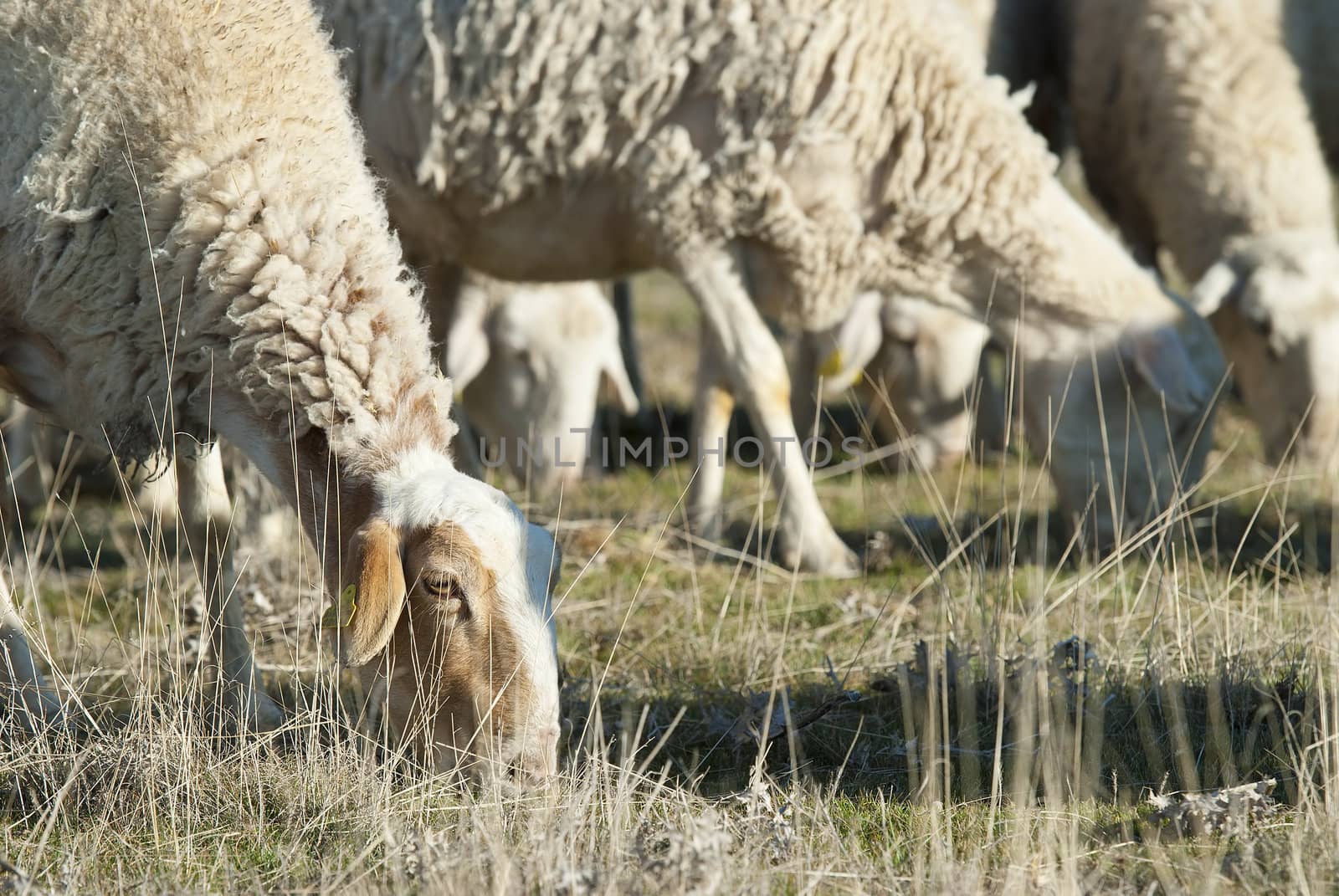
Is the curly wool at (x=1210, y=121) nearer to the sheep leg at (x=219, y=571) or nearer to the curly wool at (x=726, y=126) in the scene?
the curly wool at (x=726, y=126)

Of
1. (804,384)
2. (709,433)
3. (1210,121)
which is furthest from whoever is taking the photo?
(804,384)

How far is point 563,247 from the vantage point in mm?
5055

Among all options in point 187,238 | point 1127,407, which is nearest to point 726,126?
point 1127,407

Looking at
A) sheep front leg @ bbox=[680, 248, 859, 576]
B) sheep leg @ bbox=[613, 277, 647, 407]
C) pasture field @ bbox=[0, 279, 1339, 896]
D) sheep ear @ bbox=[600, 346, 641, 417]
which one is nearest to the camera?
pasture field @ bbox=[0, 279, 1339, 896]

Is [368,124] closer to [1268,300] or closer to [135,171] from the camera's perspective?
[135,171]

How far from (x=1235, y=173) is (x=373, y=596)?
528 cm

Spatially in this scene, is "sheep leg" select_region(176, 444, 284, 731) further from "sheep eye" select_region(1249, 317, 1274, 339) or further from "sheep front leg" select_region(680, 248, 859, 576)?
"sheep eye" select_region(1249, 317, 1274, 339)

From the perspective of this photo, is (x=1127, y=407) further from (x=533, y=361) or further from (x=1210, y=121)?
(x=533, y=361)

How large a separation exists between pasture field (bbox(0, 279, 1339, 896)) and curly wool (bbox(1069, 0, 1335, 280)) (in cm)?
273

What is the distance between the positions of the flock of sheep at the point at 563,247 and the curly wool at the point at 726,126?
13 millimetres

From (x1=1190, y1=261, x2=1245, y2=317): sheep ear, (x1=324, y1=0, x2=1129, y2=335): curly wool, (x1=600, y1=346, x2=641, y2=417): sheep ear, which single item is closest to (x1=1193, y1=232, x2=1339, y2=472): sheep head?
(x1=1190, y1=261, x2=1245, y2=317): sheep ear

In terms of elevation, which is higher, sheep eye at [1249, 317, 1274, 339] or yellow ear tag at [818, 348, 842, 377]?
sheep eye at [1249, 317, 1274, 339]

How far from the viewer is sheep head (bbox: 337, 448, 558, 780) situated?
2781 millimetres

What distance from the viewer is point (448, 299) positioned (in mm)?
6207
